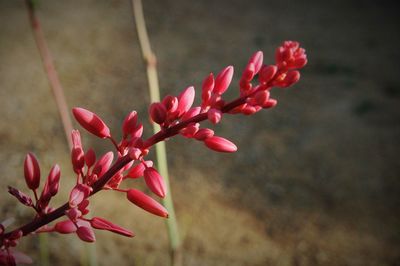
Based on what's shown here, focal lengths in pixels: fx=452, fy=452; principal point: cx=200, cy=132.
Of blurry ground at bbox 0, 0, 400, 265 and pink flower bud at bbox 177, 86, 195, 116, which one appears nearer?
pink flower bud at bbox 177, 86, 195, 116

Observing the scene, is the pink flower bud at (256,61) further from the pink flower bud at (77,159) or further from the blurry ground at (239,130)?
the blurry ground at (239,130)

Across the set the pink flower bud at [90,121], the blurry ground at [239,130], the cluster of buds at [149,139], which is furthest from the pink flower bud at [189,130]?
the blurry ground at [239,130]

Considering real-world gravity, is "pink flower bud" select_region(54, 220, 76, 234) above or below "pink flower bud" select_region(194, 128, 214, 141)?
below

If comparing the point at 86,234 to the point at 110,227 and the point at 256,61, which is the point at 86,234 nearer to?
the point at 110,227

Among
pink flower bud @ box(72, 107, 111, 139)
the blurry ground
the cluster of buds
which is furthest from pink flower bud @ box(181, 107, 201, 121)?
the blurry ground

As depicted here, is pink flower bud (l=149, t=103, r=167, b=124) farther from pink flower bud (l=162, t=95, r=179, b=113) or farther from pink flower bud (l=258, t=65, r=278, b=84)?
pink flower bud (l=258, t=65, r=278, b=84)

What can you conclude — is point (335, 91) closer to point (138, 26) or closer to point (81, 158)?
point (138, 26)
